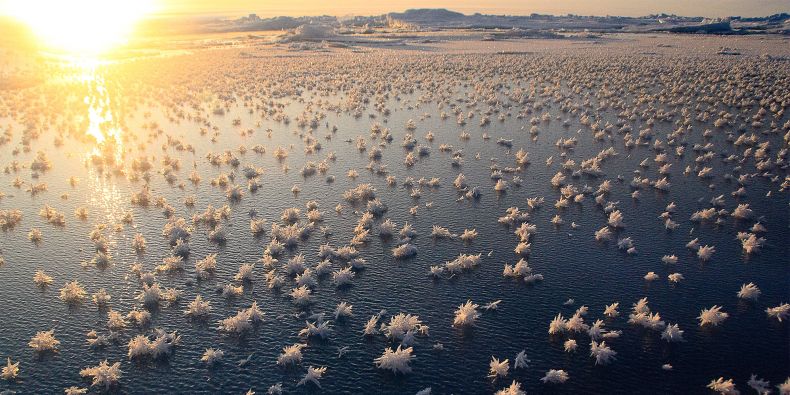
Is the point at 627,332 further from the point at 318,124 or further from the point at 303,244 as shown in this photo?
the point at 318,124

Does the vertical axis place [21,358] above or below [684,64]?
below

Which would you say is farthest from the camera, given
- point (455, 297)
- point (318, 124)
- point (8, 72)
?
point (8, 72)

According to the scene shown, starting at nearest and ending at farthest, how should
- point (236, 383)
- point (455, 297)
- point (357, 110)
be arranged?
point (236, 383)
point (455, 297)
point (357, 110)

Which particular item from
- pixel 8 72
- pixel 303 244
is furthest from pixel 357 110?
pixel 8 72

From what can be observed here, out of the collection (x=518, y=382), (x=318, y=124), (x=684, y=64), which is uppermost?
(x=684, y=64)

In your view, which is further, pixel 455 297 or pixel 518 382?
pixel 455 297

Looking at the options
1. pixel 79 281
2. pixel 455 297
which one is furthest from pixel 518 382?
pixel 79 281

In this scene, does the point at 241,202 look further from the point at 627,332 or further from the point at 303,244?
the point at 627,332
